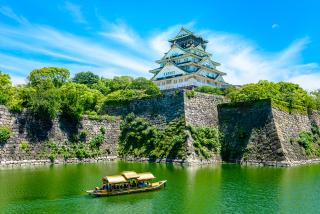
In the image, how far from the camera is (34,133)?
29.6 m

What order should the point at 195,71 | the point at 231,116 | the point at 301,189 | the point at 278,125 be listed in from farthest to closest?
the point at 195,71
the point at 231,116
the point at 278,125
the point at 301,189

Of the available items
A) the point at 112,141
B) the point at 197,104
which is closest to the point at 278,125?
the point at 197,104

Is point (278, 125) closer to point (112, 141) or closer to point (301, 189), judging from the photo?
point (301, 189)

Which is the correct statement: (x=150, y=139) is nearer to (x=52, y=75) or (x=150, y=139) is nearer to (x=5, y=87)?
(x=5, y=87)

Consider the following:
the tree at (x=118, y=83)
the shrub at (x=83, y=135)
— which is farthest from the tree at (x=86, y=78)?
the shrub at (x=83, y=135)

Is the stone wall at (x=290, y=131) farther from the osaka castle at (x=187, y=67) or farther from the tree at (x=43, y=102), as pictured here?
the osaka castle at (x=187, y=67)

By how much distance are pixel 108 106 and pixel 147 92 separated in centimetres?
1248

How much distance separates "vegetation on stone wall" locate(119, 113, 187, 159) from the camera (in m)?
30.7

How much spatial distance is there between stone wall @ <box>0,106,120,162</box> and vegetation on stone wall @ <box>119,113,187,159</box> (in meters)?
1.77

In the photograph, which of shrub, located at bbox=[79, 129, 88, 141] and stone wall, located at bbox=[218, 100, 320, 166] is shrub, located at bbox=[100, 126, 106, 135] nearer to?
shrub, located at bbox=[79, 129, 88, 141]

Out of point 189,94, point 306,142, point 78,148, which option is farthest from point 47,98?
point 306,142

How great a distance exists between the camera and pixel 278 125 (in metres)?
30.9

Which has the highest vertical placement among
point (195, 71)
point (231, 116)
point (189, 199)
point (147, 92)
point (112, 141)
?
point (195, 71)

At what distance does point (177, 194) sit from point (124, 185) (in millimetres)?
2598
